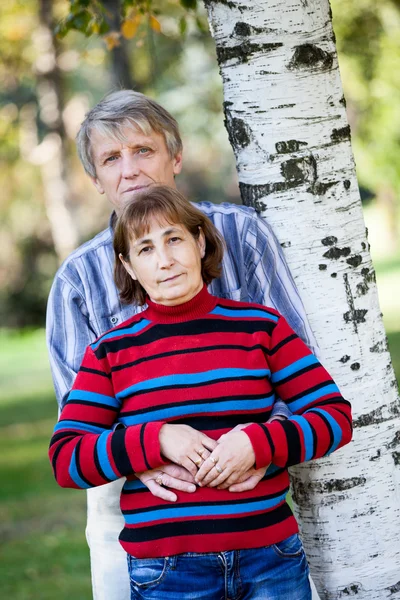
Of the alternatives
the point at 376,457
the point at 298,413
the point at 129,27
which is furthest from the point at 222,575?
the point at 129,27

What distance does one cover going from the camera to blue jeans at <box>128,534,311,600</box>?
222 centimetres

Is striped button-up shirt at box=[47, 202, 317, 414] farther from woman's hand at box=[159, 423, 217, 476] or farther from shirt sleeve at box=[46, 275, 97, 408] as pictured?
woman's hand at box=[159, 423, 217, 476]

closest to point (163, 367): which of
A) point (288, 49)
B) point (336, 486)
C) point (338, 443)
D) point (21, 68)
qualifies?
point (338, 443)

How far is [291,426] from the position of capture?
223 cm

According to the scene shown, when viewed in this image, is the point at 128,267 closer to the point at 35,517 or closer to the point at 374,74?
the point at 35,517

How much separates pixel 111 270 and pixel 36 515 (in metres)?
4.89

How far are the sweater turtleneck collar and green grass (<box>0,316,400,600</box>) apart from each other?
3.23 m

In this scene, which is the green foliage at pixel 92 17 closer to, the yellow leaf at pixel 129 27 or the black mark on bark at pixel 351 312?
the yellow leaf at pixel 129 27

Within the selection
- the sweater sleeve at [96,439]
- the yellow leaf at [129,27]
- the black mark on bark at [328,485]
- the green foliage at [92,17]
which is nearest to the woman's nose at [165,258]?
the sweater sleeve at [96,439]

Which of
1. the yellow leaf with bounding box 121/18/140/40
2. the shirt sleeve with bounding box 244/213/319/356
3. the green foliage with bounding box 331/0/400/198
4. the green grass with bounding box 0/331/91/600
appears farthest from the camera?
the green foliage with bounding box 331/0/400/198

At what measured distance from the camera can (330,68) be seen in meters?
2.74

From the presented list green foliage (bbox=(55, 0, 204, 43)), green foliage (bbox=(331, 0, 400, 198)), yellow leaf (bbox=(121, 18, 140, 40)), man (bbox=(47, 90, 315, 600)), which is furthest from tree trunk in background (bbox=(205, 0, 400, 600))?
green foliage (bbox=(331, 0, 400, 198))

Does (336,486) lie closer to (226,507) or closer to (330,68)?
(226,507)

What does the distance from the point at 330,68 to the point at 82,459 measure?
1450 millimetres
